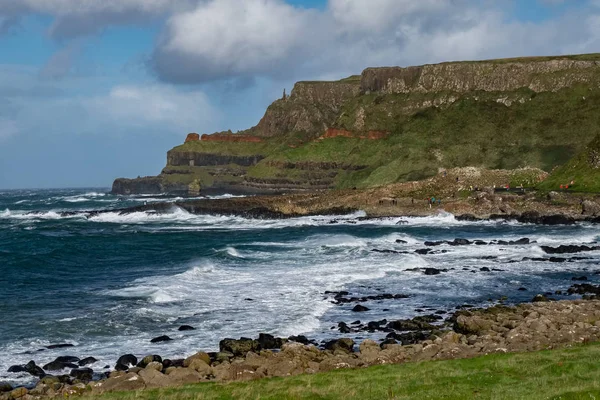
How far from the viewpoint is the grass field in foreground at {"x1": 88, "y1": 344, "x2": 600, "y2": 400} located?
16125mm

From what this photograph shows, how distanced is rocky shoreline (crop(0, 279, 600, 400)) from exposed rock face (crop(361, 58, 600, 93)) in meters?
141

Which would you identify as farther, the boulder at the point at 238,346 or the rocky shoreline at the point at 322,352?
the boulder at the point at 238,346

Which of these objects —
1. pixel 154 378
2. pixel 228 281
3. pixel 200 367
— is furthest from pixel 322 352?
pixel 228 281

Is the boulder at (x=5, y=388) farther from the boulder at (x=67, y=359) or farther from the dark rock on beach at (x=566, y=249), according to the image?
the dark rock on beach at (x=566, y=249)

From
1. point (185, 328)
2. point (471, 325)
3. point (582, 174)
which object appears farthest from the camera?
point (582, 174)

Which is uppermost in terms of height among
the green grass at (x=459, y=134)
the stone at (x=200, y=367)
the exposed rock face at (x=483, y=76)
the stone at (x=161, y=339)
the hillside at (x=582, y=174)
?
the exposed rock face at (x=483, y=76)

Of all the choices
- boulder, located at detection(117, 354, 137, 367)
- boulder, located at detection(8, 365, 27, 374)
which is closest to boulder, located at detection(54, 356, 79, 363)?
boulder, located at detection(8, 365, 27, 374)

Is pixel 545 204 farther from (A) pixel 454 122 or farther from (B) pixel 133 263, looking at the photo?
(A) pixel 454 122

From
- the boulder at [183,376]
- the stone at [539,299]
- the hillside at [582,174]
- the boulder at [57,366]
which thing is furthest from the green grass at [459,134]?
the boulder at [183,376]

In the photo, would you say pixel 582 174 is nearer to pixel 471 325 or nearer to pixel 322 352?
pixel 471 325

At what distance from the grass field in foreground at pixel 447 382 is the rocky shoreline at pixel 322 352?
7.14ft

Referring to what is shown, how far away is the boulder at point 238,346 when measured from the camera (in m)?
26.3

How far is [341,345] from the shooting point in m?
26.8

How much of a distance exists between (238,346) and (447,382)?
1124cm
